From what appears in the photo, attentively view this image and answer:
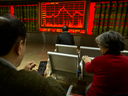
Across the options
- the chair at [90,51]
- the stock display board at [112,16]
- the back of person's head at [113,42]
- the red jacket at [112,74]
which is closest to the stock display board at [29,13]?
the stock display board at [112,16]

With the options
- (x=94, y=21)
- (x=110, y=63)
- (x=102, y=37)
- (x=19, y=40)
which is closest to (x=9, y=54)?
(x=19, y=40)

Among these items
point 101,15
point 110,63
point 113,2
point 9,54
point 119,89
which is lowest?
point 119,89

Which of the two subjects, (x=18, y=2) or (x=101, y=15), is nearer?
(x=101, y=15)

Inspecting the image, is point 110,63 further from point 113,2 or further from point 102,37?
point 113,2

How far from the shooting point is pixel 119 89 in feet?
2.97

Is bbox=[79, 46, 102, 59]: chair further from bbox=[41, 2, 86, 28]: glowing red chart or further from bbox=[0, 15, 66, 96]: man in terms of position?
bbox=[41, 2, 86, 28]: glowing red chart

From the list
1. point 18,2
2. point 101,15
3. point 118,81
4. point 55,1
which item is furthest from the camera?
point 18,2

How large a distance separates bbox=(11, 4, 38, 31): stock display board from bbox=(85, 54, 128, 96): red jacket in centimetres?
580

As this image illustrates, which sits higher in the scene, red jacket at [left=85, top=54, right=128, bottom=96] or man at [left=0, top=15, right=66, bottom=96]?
man at [left=0, top=15, right=66, bottom=96]

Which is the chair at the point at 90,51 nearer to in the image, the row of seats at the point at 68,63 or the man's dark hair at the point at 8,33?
the row of seats at the point at 68,63

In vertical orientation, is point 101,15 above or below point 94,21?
above

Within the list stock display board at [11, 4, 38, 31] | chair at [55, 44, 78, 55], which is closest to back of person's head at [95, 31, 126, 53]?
chair at [55, 44, 78, 55]

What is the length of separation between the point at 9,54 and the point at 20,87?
0.63 ft

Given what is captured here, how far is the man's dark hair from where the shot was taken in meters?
0.43
